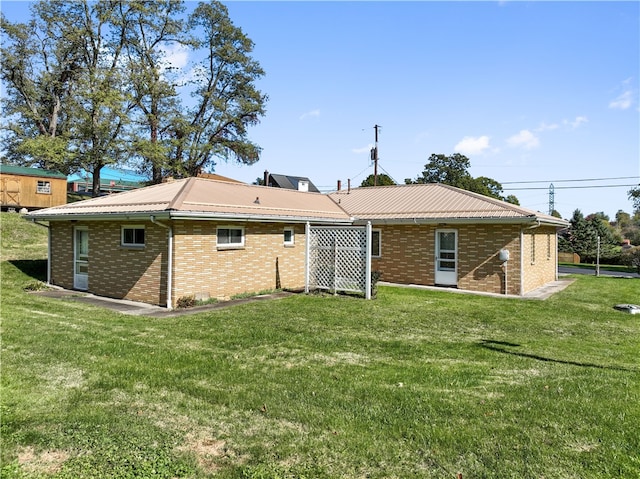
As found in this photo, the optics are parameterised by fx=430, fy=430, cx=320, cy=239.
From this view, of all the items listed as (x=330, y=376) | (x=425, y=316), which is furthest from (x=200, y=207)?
(x=330, y=376)

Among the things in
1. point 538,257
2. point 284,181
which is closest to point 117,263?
point 538,257

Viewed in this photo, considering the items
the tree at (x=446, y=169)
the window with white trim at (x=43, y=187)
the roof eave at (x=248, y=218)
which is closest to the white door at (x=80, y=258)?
the roof eave at (x=248, y=218)

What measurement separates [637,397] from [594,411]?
0.92 meters

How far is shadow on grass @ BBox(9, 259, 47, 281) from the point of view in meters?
16.0

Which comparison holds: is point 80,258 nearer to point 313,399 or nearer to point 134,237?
point 134,237

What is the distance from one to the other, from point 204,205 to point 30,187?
23344mm

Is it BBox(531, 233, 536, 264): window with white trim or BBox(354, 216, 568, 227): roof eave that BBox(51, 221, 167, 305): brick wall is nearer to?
BBox(354, 216, 568, 227): roof eave

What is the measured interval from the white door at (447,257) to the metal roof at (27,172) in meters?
26.6

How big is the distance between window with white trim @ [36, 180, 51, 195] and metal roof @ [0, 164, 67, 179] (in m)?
0.43

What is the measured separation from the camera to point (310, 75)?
15.8 m

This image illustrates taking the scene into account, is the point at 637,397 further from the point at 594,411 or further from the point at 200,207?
the point at 200,207

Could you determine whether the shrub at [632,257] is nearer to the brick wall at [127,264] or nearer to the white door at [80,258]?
the brick wall at [127,264]

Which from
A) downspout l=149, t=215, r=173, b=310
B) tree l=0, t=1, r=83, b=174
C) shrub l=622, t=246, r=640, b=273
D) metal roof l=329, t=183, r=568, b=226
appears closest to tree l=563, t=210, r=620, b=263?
shrub l=622, t=246, r=640, b=273

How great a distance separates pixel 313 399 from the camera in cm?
491
